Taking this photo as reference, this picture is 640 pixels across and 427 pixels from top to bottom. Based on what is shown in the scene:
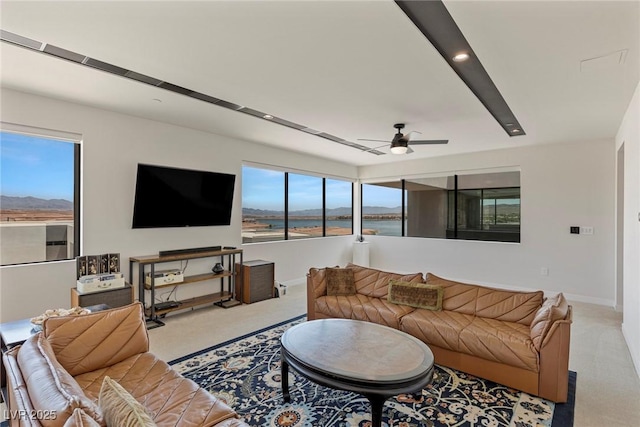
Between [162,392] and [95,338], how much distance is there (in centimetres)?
66

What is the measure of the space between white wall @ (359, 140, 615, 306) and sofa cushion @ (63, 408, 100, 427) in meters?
6.77

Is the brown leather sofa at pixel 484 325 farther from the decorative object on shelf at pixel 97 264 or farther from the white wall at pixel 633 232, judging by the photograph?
the decorative object on shelf at pixel 97 264

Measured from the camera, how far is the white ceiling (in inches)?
80.4

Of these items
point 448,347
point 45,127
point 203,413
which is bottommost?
point 448,347

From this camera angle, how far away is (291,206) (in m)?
6.78

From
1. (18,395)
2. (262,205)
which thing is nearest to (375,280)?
(262,205)

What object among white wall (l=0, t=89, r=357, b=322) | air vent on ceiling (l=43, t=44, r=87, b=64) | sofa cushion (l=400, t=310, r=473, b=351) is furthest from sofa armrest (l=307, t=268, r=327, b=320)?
air vent on ceiling (l=43, t=44, r=87, b=64)

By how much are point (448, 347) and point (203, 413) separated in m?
2.22

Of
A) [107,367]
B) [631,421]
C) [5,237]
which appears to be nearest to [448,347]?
[631,421]

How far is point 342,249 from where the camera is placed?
26.5 ft

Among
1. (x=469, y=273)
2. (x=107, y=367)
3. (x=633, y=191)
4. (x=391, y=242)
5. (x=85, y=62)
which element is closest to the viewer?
(x=107, y=367)

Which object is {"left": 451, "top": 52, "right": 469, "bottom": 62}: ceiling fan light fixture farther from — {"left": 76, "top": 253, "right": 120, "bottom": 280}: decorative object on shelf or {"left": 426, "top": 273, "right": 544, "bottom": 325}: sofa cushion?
{"left": 76, "top": 253, "right": 120, "bottom": 280}: decorative object on shelf

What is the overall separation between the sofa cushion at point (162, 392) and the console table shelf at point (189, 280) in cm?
219

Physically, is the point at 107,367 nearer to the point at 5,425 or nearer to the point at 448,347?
the point at 5,425
